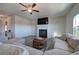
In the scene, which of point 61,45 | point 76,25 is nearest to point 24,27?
point 61,45

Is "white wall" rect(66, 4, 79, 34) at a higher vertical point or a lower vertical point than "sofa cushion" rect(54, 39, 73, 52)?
higher

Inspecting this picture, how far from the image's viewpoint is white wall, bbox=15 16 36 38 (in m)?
1.85

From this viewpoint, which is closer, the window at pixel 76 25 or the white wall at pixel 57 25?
the window at pixel 76 25

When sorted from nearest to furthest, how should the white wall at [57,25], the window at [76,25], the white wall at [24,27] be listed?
the window at [76,25]
the white wall at [57,25]
the white wall at [24,27]

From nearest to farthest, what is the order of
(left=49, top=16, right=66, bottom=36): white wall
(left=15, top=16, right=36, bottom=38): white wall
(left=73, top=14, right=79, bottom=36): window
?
1. (left=73, top=14, right=79, bottom=36): window
2. (left=49, top=16, right=66, bottom=36): white wall
3. (left=15, top=16, right=36, bottom=38): white wall

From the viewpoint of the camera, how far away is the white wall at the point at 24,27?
72.7 inches

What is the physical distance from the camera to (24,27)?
74.2 inches

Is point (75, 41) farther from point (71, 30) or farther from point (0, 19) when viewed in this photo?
point (0, 19)

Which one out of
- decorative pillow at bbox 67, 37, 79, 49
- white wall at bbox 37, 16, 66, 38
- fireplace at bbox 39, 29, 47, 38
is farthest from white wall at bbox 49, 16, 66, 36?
decorative pillow at bbox 67, 37, 79, 49

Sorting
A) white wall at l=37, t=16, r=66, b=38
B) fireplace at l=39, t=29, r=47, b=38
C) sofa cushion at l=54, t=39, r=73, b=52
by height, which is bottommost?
sofa cushion at l=54, t=39, r=73, b=52

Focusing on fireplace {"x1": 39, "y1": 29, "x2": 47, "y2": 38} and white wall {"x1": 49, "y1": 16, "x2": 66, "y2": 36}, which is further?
fireplace {"x1": 39, "y1": 29, "x2": 47, "y2": 38}

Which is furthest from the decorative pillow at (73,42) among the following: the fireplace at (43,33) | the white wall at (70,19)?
the fireplace at (43,33)

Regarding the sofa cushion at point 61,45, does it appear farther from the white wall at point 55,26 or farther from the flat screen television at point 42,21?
the flat screen television at point 42,21

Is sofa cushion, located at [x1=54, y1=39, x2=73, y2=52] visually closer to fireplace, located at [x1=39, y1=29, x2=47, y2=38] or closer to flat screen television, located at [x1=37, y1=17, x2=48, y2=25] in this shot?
fireplace, located at [x1=39, y1=29, x2=47, y2=38]
